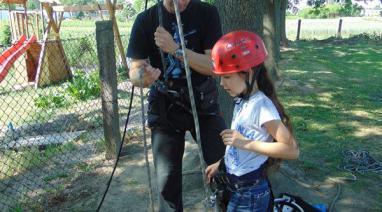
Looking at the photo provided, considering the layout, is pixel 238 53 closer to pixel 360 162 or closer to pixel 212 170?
pixel 212 170

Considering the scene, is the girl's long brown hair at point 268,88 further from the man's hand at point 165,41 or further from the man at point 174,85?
the man's hand at point 165,41

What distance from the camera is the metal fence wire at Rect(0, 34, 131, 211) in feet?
13.8

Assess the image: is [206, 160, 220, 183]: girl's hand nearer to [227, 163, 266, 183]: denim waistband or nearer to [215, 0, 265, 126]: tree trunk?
[227, 163, 266, 183]: denim waistband

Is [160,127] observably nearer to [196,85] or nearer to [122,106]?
[196,85]

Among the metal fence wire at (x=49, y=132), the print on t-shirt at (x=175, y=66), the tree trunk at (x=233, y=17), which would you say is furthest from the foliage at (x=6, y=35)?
the print on t-shirt at (x=175, y=66)

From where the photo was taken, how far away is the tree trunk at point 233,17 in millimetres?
3877

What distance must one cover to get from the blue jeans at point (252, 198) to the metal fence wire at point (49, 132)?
1947mm

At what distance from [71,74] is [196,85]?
8.71m

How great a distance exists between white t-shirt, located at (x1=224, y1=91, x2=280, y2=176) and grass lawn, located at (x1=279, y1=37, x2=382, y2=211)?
1821mm

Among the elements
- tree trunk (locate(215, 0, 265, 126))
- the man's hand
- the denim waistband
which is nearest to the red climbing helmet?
the man's hand

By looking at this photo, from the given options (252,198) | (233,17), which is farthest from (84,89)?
(252,198)

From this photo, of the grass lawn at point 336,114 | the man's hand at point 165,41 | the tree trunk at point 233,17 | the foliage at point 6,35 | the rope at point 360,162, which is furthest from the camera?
the foliage at point 6,35

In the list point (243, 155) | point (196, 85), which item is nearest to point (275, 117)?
point (243, 155)

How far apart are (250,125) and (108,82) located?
2.63m
